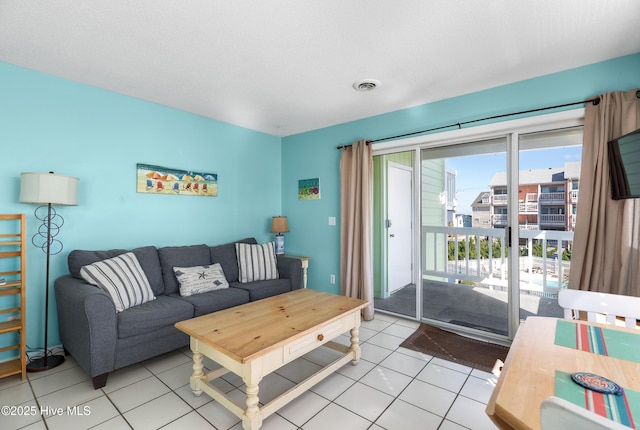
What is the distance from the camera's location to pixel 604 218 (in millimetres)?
2279

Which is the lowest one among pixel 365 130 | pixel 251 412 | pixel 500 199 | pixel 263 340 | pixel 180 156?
pixel 251 412

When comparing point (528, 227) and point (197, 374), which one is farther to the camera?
point (528, 227)

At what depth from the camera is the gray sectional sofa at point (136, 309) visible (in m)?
2.07

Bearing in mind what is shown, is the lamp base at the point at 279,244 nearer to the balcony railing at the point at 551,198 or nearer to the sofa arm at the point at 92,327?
the sofa arm at the point at 92,327

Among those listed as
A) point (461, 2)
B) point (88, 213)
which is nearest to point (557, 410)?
point (461, 2)

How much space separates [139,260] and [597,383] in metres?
3.22

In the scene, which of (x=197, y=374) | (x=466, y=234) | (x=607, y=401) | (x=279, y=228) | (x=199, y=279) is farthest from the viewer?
(x=279, y=228)

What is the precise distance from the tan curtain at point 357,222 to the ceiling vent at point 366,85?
83 centimetres

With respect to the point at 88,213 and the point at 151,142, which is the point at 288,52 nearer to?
the point at 151,142

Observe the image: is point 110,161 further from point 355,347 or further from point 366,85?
point 355,347

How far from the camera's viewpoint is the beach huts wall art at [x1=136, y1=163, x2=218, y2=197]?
317 centimetres

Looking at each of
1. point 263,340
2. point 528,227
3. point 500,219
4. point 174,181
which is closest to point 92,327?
point 263,340

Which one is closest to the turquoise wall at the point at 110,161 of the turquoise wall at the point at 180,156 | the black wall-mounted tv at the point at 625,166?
the turquoise wall at the point at 180,156

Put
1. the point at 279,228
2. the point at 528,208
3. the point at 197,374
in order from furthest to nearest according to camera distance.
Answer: the point at 279,228 → the point at 528,208 → the point at 197,374
